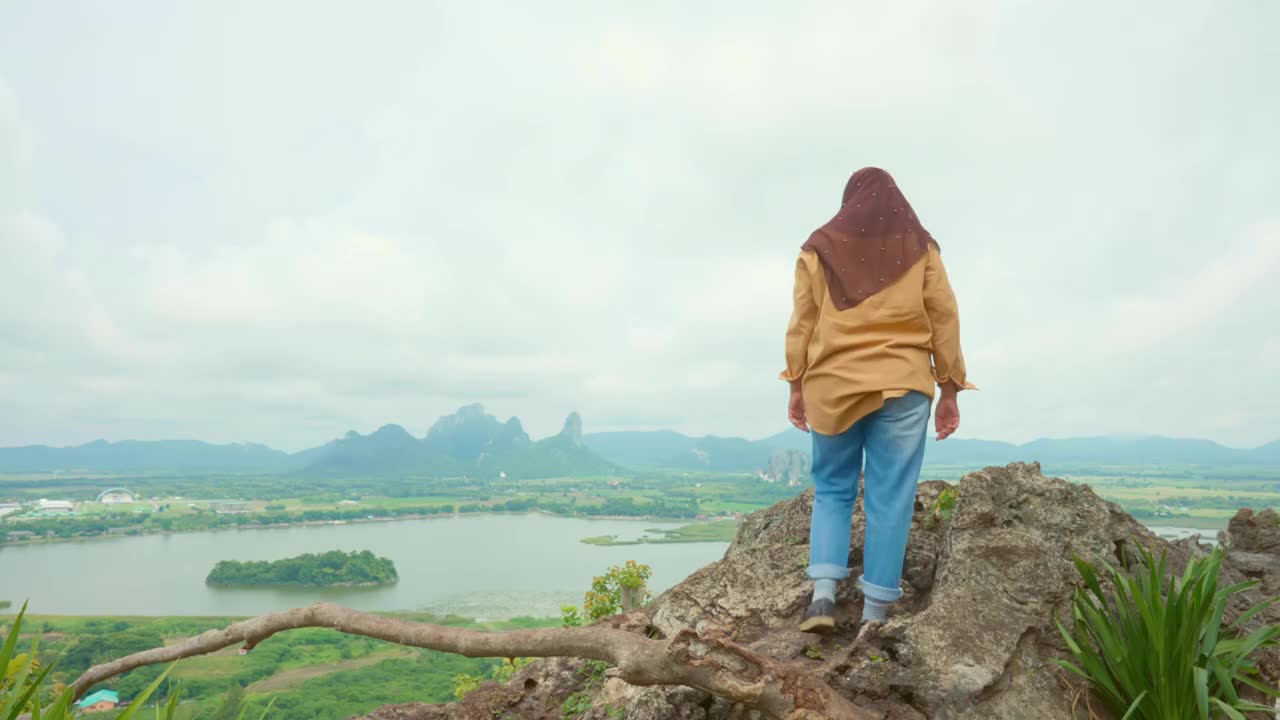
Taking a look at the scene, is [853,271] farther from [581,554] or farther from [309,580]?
[581,554]

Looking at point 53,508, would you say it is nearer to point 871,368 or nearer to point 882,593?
point 882,593

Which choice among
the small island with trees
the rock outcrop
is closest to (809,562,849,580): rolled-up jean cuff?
the rock outcrop

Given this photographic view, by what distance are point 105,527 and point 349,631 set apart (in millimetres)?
38388

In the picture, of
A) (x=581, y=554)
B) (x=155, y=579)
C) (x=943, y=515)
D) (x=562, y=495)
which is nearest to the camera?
(x=943, y=515)

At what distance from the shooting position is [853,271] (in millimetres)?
3500

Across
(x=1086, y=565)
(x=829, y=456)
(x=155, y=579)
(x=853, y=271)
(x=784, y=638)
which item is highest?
(x=853, y=271)

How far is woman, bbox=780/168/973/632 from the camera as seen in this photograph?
131 inches

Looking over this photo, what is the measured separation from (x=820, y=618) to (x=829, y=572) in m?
0.25

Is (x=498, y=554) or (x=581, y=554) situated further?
(x=498, y=554)

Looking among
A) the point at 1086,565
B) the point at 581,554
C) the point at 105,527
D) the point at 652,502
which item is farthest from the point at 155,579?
the point at 1086,565

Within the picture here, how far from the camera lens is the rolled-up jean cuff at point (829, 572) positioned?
3.48 metres

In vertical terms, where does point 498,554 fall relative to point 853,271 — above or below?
below

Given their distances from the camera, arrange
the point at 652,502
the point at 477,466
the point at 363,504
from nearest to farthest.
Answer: the point at 652,502
the point at 363,504
the point at 477,466

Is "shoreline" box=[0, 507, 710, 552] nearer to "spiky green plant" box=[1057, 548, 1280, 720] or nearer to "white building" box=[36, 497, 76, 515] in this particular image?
"white building" box=[36, 497, 76, 515]
